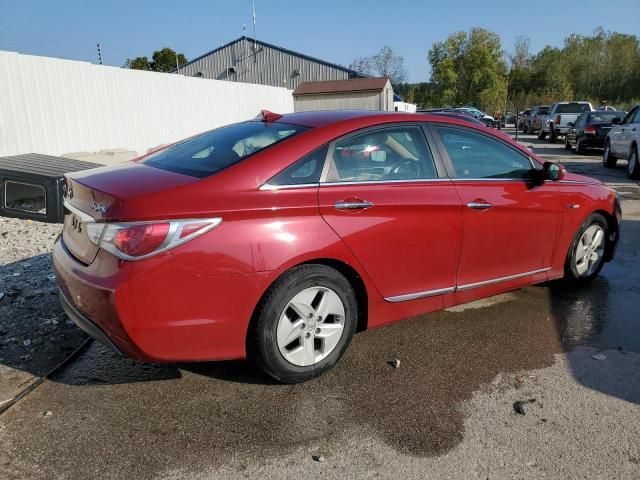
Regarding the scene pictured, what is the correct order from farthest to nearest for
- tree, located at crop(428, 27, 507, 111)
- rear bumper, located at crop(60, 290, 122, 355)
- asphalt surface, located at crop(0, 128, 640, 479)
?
tree, located at crop(428, 27, 507, 111) < rear bumper, located at crop(60, 290, 122, 355) < asphalt surface, located at crop(0, 128, 640, 479)

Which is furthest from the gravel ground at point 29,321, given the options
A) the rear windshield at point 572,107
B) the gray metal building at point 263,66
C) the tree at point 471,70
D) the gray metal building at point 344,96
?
the tree at point 471,70

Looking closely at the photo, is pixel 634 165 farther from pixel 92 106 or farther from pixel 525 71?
pixel 525 71

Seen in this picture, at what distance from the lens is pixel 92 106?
12531 mm

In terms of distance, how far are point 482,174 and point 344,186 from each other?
4.37ft

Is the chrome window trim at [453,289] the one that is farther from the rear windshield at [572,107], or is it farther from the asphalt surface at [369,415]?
the rear windshield at [572,107]

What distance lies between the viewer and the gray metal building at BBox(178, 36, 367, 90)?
42406mm

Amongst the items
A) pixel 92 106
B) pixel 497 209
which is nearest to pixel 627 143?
pixel 497 209

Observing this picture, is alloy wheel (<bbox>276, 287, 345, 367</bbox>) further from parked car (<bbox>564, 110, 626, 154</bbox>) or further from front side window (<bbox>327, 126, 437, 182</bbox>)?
parked car (<bbox>564, 110, 626, 154</bbox>)

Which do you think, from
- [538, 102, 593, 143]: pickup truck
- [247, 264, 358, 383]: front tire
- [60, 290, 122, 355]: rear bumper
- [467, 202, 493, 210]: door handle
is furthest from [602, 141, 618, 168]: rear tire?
[60, 290, 122, 355]: rear bumper

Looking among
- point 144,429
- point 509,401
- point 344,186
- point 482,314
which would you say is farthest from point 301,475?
point 482,314

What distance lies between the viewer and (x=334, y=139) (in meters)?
3.39

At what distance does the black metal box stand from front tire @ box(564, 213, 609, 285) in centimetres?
575

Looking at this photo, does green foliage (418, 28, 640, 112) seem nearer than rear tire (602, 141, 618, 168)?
No

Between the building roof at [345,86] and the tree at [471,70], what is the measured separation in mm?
34978
